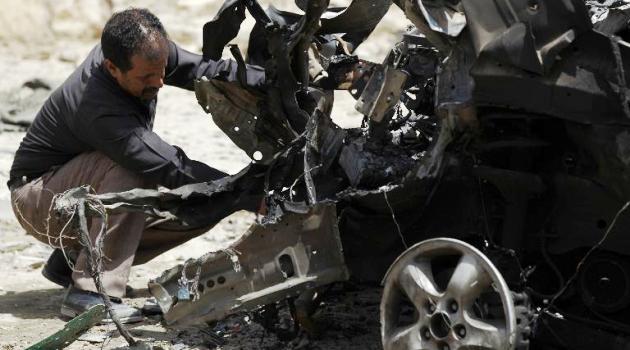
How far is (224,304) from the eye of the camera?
17.4 ft

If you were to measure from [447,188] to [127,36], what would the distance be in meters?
2.05

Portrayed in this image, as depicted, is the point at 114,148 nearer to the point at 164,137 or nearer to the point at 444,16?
the point at 444,16

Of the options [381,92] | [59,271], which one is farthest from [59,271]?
[381,92]

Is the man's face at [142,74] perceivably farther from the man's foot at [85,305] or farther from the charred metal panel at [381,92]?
the charred metal panel at [381,92]

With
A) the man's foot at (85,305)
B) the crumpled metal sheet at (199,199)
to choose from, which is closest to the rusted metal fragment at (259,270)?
the crumpled metal sheet at (199,199)

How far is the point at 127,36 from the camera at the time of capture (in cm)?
603

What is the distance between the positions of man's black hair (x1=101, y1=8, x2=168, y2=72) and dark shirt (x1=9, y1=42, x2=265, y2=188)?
17 cm

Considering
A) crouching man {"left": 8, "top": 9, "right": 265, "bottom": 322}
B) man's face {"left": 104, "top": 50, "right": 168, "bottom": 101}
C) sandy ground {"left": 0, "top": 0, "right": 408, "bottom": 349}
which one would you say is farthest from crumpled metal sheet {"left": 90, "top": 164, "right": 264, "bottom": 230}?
man's face {"left": 104, "top": 50, "right": 168, "bottom": 101}

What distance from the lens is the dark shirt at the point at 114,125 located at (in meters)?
6.04

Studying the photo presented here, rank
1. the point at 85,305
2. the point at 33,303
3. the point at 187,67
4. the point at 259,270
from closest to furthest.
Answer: the point at 259,270, the point at 85,305, the point at 187,67, the point at 33,303

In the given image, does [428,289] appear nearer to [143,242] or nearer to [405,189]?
[405,189]

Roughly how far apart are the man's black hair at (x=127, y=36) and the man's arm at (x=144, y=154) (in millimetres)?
311

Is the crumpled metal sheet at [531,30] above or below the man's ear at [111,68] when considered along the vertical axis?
below

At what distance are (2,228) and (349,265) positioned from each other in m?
4.00
